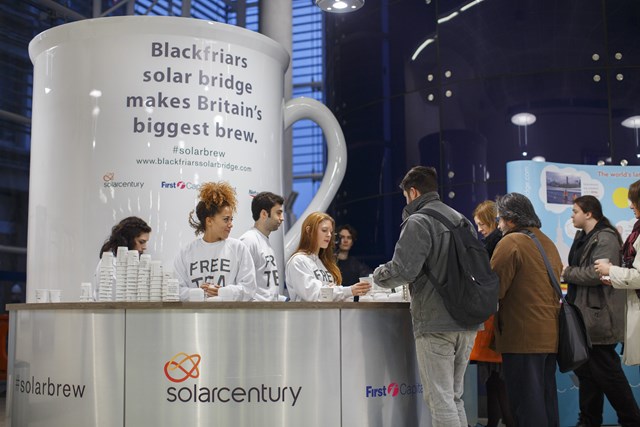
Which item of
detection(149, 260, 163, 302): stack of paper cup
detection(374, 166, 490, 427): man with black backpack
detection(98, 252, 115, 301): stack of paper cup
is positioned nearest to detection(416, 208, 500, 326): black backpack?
detection(374, 166, 490, 427): man with black backpack

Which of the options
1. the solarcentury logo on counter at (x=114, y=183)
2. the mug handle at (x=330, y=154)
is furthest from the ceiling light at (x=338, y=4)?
the solarcentury logo on counter at (x=114, y=183)

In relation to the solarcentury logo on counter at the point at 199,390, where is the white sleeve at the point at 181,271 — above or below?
above

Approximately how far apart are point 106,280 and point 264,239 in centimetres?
101

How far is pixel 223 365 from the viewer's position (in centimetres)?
377

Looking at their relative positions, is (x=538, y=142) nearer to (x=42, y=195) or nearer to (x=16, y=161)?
(x=42, y=195)

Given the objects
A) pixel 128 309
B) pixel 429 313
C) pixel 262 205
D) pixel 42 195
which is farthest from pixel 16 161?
pixel 429 313

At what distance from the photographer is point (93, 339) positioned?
3.94 metres

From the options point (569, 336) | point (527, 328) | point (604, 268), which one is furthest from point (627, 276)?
point (527, 328)

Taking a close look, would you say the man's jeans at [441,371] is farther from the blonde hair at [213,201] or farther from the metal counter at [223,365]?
the blonde hair at [213,201]

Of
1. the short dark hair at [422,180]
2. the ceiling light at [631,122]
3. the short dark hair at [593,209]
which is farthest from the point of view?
the ceiling light at [631,122]

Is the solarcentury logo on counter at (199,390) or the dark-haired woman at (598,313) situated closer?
the solarcentury logo on counter at (199,390)

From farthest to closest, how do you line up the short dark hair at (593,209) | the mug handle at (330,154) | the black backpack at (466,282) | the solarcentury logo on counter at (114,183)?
the mug handle at (330,154), the short dark hair at (593,209), the solarcentury logo on counter at (114,183), the black backpack at (466,282)

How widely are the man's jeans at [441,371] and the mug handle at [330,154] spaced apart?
82.5 inches

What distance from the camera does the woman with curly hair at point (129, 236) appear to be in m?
4.75
